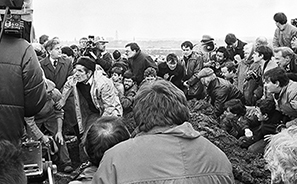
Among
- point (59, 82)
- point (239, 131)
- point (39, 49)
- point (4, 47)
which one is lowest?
point (239, 131)

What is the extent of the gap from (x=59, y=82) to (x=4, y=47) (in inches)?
138

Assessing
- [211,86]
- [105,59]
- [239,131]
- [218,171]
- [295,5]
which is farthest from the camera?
[295,5]

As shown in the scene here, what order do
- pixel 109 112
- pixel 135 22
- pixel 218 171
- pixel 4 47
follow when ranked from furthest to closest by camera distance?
pixel 135 22 < pixel 109 112 < pixel 4 47 < pixel 218 171

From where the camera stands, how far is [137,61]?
7.47m

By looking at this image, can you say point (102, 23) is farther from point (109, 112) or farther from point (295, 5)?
point (109, 112)

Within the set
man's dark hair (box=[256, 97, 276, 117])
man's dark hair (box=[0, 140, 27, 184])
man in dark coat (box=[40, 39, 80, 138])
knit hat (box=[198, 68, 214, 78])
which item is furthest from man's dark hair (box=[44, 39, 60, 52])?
man's dark hair (box=[0, 140, 27, 184])

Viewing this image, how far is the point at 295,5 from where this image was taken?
13.6 metres

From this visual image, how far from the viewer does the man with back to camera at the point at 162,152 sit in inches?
76.4

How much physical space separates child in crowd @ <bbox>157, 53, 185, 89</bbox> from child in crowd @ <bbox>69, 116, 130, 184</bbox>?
4.72 meters

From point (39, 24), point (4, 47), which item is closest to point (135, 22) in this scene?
point (39, 24)

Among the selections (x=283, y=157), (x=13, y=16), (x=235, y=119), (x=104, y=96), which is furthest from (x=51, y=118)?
(x=283, y=157)

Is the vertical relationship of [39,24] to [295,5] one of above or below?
below

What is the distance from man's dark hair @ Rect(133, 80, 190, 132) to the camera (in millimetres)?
2088

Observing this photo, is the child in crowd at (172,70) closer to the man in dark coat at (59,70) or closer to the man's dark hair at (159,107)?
the man in dark coat at (59,70)
